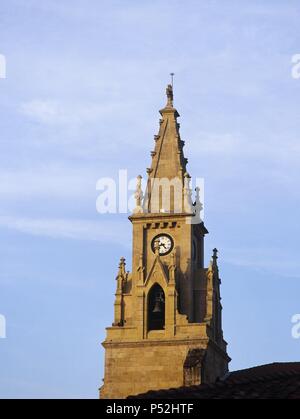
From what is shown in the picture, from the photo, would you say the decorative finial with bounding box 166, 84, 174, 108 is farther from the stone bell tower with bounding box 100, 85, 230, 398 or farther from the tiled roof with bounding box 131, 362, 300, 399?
the tiled roof with bounding box 131, 362, 300, 399

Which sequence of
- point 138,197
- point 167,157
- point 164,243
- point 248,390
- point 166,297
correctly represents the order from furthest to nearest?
point 167,157 < point 138,197 < point 164,243 < point 166,297 < point 248,390

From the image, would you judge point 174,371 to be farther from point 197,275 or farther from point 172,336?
point 197,275

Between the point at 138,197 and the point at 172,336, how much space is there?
26.1 feet

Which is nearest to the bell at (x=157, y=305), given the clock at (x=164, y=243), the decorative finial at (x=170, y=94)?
the clock at (x=164, y=243)

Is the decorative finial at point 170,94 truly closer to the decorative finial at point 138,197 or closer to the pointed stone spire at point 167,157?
the pointed stone spire at point 167,157

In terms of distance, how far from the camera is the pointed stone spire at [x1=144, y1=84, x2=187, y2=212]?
6016 centimetres

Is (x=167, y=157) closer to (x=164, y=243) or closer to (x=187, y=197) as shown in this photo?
(x=187, y=197)

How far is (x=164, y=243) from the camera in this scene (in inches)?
2335

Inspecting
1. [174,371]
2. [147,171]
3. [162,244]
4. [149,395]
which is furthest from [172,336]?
[149,395]

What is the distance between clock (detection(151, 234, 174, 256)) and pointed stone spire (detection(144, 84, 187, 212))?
1.44m

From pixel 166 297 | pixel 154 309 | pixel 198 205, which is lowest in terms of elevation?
pixel 154 309

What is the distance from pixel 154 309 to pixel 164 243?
388cm

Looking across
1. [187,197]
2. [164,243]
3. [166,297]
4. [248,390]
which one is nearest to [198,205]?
[187,197]

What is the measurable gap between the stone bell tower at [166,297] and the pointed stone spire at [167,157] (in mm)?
53
